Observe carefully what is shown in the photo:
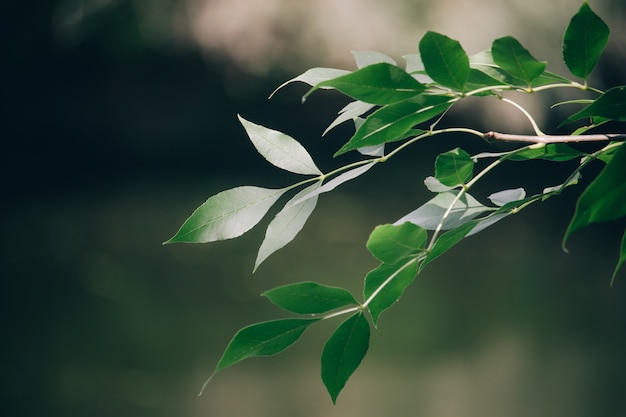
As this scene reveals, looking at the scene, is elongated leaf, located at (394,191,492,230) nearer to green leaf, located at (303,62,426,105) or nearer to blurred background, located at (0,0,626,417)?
green leaf, located at (303,62,426,105)

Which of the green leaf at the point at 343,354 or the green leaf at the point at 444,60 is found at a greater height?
the green leaf at the point at 444,60

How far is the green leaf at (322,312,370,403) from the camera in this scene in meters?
0.22

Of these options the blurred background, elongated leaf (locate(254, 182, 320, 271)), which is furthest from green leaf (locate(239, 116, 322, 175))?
the blurred background

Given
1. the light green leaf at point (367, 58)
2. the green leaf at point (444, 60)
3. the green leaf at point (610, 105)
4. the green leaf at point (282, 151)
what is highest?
the light green leaf at point (367, 58)

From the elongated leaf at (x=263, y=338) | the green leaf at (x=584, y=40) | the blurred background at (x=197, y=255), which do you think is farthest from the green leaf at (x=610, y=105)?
the blurred background at (x=197, y=255)

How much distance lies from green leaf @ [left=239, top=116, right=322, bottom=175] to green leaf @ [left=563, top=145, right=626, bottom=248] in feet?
0.37

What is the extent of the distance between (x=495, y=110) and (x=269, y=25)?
20.5 inches

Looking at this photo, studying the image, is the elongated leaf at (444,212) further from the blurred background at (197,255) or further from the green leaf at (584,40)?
the blurred background at (197,255)

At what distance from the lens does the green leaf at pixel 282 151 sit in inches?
10.4

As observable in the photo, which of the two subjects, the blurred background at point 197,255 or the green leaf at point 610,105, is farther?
the blurred background at point 197,255

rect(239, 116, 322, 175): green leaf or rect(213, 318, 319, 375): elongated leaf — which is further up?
rect(239, 116, 322, 175): green leaf

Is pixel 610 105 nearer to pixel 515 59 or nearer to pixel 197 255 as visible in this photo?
pixel 515 59

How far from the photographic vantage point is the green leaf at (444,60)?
0.20 m

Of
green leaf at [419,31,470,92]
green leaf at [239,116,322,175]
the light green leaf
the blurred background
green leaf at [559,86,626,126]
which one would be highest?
the light green leaf
